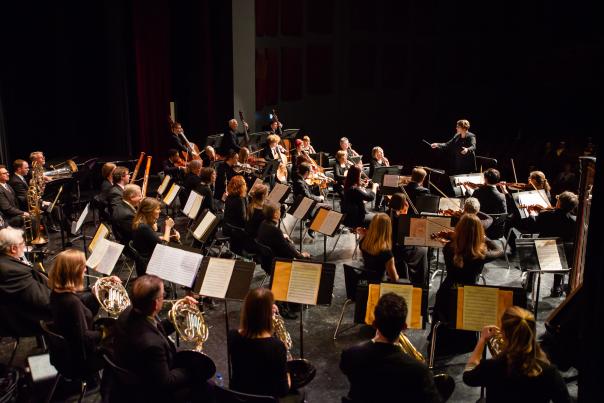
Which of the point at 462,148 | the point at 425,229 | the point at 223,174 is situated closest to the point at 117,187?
the point at 223,174

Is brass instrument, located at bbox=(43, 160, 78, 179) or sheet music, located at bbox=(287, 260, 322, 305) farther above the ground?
sheet music, located at bbox=(287, 260, 322, 305)

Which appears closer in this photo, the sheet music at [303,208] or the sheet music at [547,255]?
the sheet music at [547,255]

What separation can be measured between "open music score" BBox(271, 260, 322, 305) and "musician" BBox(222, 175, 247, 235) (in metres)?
2.31

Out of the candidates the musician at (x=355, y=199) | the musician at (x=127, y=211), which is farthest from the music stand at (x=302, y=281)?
the musician at (x=355, y=199)

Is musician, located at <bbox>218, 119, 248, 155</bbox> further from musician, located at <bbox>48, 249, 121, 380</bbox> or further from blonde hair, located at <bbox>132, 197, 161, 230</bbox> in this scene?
musician, located at <bbox>48, 249, 121, 380</bbox>

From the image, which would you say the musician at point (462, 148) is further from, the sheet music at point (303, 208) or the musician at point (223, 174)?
the sheet music at point (303, 208)

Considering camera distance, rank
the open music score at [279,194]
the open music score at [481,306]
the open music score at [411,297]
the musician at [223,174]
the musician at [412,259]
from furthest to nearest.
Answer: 1. the musician at [223,174]
2. the open music score at [279,194]
3. the musician at [412,259]
4. the open music score at [411,297]
5. the open music score at [481,306]

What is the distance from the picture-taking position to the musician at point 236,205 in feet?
22.7

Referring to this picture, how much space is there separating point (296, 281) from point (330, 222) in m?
2.06

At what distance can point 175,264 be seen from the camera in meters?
4.88

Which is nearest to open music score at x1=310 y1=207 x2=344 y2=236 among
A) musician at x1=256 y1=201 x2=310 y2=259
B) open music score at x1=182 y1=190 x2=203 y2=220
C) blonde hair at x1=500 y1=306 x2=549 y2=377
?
musician at x1=256 y1=201 x2=310 y2=259

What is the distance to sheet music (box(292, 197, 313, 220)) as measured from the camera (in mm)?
6980

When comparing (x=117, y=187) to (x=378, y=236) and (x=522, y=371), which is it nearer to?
(x=378, y=236)

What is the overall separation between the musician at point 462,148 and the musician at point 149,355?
24.5 feet
